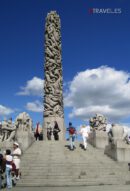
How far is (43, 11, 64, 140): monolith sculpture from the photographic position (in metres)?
35.3

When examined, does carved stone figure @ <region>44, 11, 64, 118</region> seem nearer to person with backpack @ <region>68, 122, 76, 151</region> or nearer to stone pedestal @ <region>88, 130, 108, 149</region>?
stone pedestal @ <region>88, 130, 108, 149</region>

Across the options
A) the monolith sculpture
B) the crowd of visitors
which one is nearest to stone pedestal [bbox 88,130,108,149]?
the monolith sculpture

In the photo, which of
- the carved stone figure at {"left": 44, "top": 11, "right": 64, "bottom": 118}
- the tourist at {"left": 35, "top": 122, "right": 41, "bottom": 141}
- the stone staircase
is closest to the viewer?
the stone staircase

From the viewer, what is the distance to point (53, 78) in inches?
1421

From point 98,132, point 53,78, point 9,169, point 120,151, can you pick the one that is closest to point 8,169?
point 9,169

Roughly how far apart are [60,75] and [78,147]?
1229 cm

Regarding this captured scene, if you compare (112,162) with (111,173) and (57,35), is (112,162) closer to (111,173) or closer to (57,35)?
(111,173)

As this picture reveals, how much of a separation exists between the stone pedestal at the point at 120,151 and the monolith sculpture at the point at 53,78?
12448mm

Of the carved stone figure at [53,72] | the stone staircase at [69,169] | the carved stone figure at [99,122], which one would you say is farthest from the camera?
the carved stone figure at [53,72]

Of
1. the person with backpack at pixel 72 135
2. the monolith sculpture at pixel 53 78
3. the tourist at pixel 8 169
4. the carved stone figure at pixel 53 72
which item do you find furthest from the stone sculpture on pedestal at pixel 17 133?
the carved stone figure at pixel 53 72

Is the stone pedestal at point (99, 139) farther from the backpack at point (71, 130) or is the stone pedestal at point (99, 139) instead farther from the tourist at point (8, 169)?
the tourist at point (8, 169)

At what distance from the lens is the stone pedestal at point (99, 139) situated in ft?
87.0

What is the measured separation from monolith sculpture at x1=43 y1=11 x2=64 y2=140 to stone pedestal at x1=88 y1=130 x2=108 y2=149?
7.38 meters

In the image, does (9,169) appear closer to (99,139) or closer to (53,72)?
(99,139)
